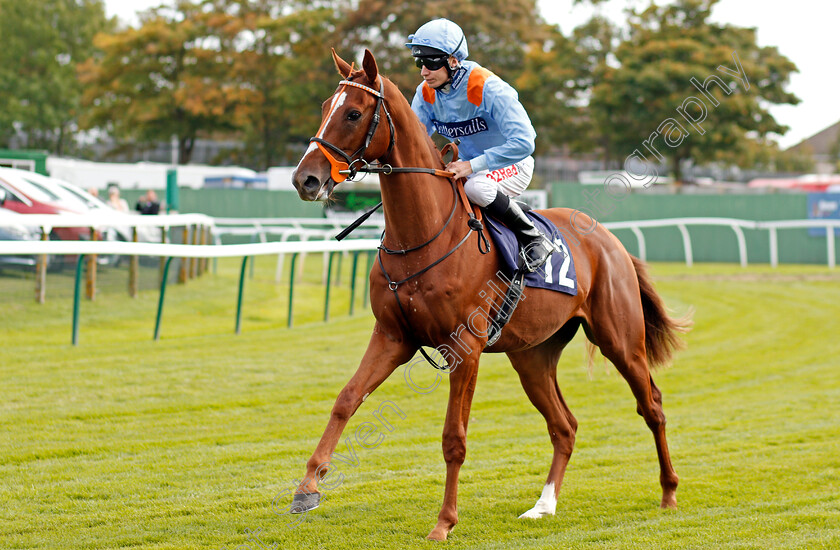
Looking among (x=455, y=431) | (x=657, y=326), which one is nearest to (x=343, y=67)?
(x=455, y=431)

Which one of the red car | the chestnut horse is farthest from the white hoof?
the red car

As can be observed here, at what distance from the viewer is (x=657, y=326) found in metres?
5.04

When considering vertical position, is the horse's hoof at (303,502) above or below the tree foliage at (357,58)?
below

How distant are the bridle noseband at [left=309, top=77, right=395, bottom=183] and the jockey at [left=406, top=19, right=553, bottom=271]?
→ 401 mm

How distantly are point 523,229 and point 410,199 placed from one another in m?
0.74

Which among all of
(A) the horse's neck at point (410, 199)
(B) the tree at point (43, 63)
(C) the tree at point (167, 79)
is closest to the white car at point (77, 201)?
(A) the horse's neck at point (410, 199)

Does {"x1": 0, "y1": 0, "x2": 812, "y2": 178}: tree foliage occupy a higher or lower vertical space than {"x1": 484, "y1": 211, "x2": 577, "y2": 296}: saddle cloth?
higher

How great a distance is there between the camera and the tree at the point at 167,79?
33.6m

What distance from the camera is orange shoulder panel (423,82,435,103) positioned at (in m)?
4.11

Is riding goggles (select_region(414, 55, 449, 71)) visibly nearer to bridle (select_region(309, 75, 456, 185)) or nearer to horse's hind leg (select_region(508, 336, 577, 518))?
bridle (select_region(309, 75, 456, 185))

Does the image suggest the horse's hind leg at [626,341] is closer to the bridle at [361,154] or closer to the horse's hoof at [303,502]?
the bridle at [361,154]

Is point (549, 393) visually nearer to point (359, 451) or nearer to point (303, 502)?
point (359, 451)

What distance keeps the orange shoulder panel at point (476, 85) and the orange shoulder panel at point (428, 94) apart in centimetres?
22

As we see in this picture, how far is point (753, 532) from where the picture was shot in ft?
12.3
